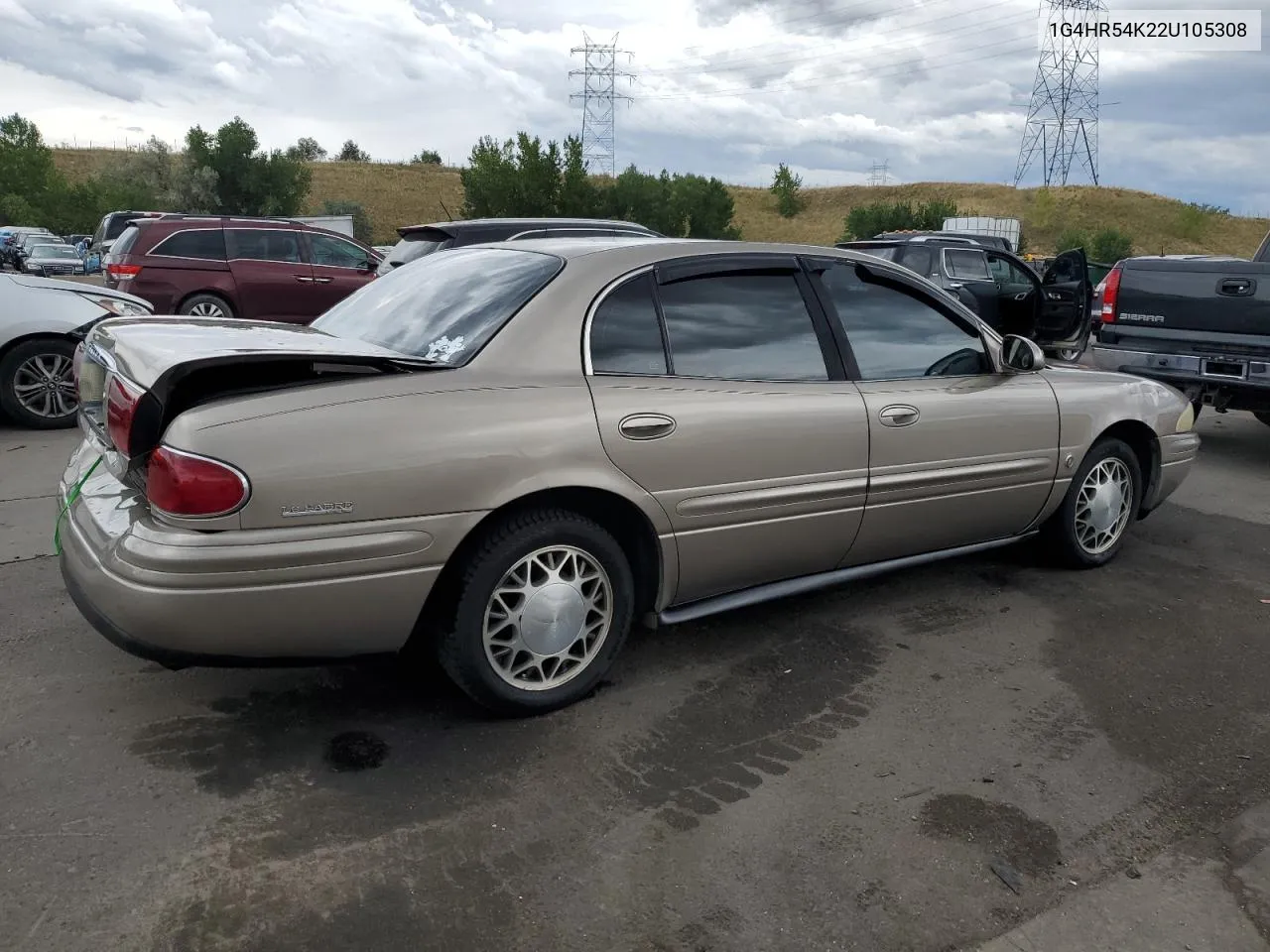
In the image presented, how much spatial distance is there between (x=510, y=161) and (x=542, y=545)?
40.8 meters

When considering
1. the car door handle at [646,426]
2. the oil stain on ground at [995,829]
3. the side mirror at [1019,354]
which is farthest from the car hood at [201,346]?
the side mirror at [1019,354]

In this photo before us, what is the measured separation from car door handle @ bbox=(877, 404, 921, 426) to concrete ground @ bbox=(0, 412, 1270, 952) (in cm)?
89

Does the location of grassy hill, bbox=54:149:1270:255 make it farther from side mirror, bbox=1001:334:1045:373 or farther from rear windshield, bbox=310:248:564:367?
side mirror, bbox=1001:334:1045:373

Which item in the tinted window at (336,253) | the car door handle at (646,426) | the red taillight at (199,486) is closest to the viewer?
the red taillight at (199,486)

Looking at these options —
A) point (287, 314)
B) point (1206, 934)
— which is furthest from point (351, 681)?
point (287, 314)

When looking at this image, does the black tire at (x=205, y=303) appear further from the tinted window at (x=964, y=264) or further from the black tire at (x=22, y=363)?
the tinted window at (x=964, y=264)

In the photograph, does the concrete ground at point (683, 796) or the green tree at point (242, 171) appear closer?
the concrete ground at point (683, 796)

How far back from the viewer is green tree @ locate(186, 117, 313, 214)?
55.5 m

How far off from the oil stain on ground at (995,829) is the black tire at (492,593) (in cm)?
117

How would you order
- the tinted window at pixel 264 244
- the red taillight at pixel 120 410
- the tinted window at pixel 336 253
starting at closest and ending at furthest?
the red taillight at pixel 120 410 < the tinted window at pixel 264 244 < the tinted window at pixel 336 253

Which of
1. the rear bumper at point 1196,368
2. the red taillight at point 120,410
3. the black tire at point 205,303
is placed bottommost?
the black tire at point 205,303

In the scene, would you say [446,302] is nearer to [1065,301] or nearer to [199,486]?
[199,486]

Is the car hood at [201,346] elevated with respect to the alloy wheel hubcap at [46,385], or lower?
elevated

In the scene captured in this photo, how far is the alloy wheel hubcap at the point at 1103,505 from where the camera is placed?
16.1 feet
